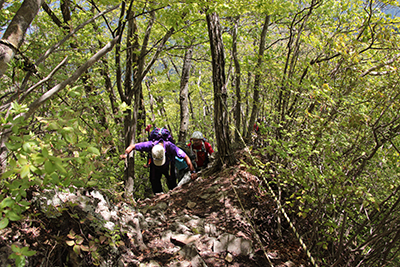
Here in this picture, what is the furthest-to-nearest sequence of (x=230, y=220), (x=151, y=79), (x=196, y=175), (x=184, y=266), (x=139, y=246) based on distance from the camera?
(x=151, y=79)
(x=196, y=175)
(x=230, y=220)
(x=139, y=246)
(x=184, y=266)

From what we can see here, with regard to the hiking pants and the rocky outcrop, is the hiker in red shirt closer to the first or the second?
the hiking pants

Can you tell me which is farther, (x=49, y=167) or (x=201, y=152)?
(x=201, y=152)

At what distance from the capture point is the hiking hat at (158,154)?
502 centimetres

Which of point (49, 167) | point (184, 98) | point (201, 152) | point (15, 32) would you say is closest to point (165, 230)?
point (49, 167)

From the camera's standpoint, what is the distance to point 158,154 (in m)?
5.05

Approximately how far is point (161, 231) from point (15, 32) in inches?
116

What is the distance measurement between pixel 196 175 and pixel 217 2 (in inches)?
150

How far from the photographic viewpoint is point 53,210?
6.79 ft

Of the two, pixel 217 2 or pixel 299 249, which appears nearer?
pixel 299 249

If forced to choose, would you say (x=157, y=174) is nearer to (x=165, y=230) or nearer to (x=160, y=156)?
(x=160, y=156)

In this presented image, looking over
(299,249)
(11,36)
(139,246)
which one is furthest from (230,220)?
(11,36)

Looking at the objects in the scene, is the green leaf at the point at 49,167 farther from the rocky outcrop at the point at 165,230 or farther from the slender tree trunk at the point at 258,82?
the slender tree trunk at the point at 258,82

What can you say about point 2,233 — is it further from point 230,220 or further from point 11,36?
point 230,220

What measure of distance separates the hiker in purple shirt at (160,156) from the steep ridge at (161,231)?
0.87 metres
